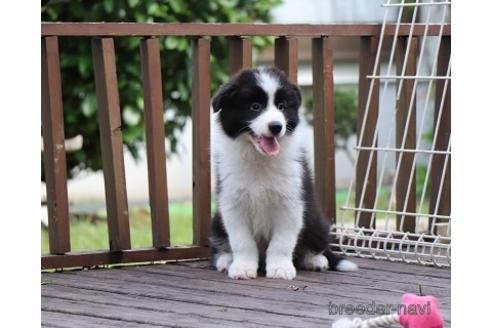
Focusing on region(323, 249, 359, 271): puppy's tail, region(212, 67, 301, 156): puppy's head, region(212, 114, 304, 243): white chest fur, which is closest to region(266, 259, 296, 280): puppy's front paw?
region(212, 114, 304, 243): white chest fur

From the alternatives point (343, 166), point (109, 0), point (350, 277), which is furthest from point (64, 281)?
point (343, 166)

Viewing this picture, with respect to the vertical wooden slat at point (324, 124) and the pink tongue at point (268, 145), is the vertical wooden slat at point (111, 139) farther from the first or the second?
the vertical wooden slat at point (324, 124)

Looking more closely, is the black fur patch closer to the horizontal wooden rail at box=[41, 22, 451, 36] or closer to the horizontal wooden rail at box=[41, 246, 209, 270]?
the horizontal wooden rail at box=[41, 22, 451, 36]

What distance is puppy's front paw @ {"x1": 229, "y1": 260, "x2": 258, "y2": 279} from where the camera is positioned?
12.5 ft

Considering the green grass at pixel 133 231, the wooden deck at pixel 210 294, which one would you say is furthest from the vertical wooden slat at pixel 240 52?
the green grass at pixel 133 231

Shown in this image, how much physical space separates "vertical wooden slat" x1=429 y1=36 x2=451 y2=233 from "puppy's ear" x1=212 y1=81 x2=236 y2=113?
1337 mm

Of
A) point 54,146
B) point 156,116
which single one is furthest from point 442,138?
point 54,146

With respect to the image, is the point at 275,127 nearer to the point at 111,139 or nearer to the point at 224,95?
the point at 224,95

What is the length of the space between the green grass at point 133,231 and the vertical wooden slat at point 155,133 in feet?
6.45

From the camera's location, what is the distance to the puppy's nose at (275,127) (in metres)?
3.67

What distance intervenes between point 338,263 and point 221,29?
1164mm

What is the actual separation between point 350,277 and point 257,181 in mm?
551
